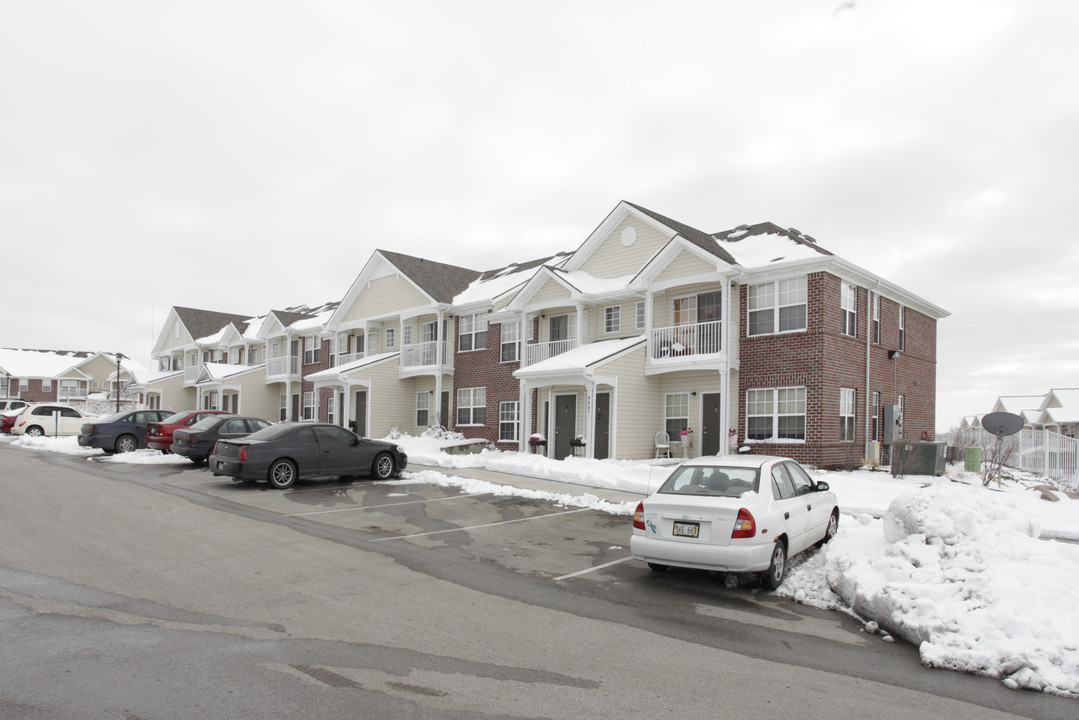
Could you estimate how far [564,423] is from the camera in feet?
82.7

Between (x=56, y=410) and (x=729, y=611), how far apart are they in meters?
33.8

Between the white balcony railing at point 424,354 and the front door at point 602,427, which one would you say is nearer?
the front door at point 602,427

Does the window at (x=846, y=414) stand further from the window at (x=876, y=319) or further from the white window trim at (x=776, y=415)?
the window at (x=876, y=319)

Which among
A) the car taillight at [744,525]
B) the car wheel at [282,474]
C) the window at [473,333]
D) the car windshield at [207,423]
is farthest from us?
the window at [473,333]

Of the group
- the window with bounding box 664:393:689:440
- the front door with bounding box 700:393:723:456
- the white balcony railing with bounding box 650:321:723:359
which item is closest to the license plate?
the white balcony railing with bounding box 650:321:723:359

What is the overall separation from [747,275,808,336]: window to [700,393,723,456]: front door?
7.97ft

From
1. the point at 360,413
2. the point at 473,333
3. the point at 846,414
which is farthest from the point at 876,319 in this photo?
the point at 360,413

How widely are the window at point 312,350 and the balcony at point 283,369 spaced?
0.65 meters

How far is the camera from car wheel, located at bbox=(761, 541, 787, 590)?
786 centimetres

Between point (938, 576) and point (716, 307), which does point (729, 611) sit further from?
point (716, 307)

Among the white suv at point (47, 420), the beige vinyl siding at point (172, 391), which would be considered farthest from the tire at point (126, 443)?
the beige vinyl siding at point (172, 391)

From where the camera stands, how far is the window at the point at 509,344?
28.0m

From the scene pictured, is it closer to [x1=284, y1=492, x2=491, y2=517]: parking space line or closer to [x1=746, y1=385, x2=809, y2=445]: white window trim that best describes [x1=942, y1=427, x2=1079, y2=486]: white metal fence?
[x1=746, y1=385, x2=809, y2=445]: white window trim

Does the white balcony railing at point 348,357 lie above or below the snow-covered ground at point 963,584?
above
